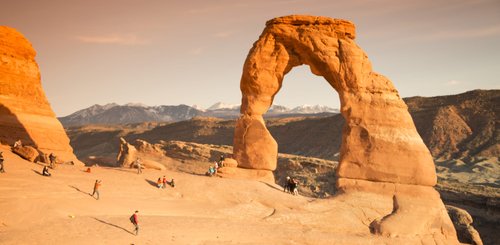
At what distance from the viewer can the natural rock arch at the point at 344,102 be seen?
2072 centimetres

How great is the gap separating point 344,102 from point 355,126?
4.25ft

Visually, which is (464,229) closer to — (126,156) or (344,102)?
(344,102)

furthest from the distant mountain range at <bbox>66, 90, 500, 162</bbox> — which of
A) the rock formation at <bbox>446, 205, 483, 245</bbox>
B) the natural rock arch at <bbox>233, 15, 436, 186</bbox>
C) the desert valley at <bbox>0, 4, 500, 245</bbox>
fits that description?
the natural rock arch at <bbox>233, 15, 436, 186</bbox>

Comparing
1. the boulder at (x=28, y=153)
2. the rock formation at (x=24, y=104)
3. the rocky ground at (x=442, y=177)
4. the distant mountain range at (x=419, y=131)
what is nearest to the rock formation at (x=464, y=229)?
the rocky ground at (x=442, y=177)

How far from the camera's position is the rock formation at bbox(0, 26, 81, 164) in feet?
89.5

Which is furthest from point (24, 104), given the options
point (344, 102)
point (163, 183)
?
point (344, 102)

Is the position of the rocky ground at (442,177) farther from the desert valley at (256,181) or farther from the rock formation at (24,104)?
the rock formation at (24,104)

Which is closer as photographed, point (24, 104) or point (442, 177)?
point (24, 104)

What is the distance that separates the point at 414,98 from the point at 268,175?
62.5 metres

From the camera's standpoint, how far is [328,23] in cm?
2317

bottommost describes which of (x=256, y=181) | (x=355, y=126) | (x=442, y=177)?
(x=442, y=177)

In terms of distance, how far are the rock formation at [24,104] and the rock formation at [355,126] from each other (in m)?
11.8

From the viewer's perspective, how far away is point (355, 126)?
848 inches

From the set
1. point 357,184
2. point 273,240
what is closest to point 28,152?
point 273,240
